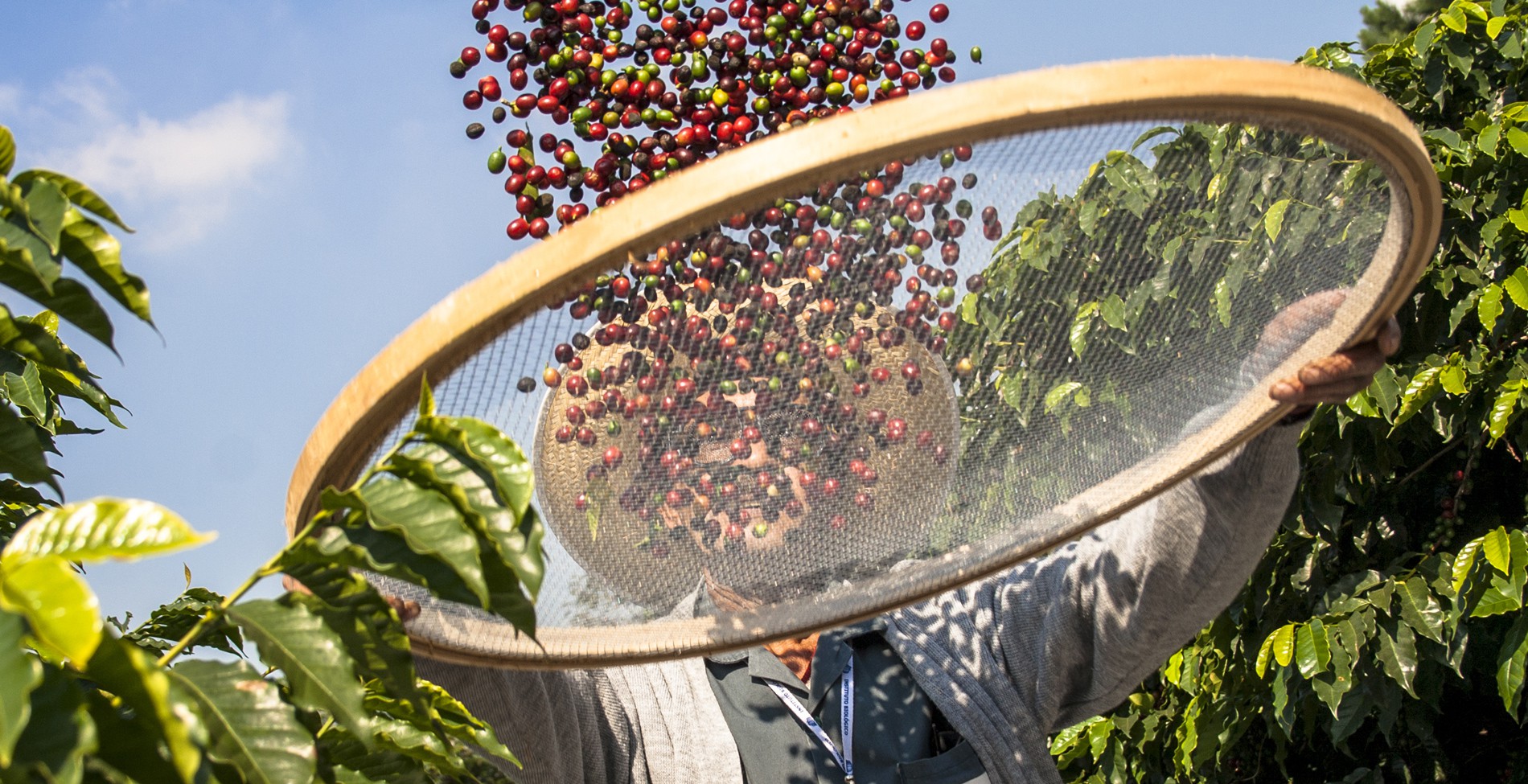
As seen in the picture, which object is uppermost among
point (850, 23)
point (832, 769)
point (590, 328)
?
point (850, 23)

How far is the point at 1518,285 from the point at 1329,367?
1709 millimetres

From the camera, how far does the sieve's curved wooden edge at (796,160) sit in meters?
1.18

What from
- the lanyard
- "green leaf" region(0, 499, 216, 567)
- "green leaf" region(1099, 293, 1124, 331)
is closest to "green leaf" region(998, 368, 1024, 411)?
"green leaf" region(1099, 293, 1124, 331)

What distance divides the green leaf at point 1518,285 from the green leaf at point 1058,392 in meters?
1.77

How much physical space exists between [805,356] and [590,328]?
267 millimetres

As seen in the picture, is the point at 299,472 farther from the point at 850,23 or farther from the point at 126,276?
the point at 850,23

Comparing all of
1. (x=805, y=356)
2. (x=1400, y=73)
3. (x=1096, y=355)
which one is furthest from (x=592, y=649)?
(x=1400, y=73)

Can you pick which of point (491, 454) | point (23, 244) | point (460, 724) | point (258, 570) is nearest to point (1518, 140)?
point (460, 724)

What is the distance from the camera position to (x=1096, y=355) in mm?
1729

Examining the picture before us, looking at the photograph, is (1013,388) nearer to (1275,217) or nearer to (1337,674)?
(1275,217)

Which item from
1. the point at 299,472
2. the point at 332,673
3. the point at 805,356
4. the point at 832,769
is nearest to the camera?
the point at 332,673

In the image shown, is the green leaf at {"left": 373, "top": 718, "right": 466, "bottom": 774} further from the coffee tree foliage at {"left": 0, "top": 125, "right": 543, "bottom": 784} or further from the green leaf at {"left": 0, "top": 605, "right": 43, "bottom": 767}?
the green leaf at {"left": 0, "top": 605, "right": 43, "bottom": 767}

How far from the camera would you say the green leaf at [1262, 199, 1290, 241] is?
5.43 feet

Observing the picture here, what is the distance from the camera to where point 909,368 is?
5.35ft
